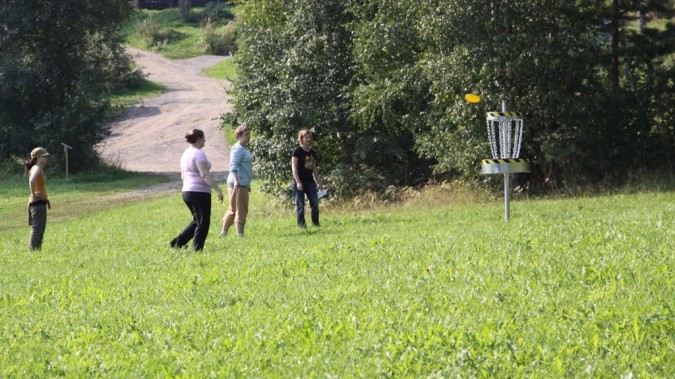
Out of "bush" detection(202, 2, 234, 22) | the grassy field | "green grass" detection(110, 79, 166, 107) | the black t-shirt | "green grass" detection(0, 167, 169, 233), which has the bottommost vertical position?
"green grass" detection(0, 167, 169, 233)

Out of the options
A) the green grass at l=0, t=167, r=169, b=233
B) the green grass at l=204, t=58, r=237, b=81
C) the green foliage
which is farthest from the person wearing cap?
the green grass at l=204, t=58, r=237, b=81

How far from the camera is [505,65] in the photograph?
2223 cm

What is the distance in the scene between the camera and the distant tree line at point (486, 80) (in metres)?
22.0

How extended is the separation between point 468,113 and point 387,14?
314 centimetres

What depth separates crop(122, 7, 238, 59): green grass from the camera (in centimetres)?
7944

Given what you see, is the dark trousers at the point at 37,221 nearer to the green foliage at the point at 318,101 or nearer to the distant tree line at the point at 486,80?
the distant tree line at the point at 486,80

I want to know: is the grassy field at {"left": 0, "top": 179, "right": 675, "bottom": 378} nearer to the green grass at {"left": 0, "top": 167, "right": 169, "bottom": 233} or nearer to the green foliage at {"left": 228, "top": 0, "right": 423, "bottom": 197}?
the green foliage at {"left": 228, "top": 0, "right": 423, "bottom": 197}

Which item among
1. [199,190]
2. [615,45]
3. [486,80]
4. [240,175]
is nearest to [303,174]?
[240,175]

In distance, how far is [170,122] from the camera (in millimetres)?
57469

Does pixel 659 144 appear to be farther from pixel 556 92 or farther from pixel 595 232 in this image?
pixel 595 232

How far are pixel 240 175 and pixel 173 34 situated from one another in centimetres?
6851

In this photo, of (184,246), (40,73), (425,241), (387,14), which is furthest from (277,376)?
(40,73)

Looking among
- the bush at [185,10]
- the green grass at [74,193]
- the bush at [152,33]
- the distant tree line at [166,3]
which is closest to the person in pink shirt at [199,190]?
the green grass at [74,193]

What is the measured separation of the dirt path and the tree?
404 centimetres
